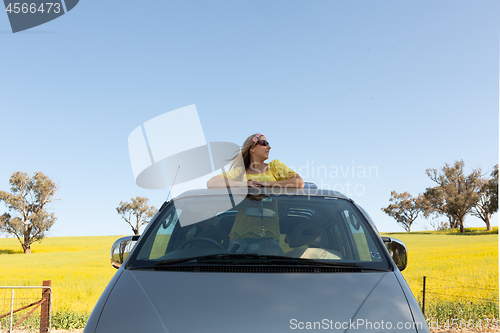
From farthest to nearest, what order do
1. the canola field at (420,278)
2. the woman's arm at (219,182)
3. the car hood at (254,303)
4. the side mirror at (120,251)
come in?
the canola field at (420,278) → the woman's arm at (219,182) → the side mirror at (120,251) → the car hood at (254,303)

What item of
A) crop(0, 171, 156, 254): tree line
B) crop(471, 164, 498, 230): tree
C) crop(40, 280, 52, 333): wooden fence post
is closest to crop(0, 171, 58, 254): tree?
crop(0, 171, 156, 254): tree line

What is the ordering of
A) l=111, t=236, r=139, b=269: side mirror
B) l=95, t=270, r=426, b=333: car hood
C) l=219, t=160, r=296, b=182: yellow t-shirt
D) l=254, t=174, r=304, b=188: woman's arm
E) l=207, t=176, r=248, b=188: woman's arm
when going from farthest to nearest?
l=219, t=160, r=296, b=182: yellow t-shirt → l=254, t=174, r=304, b=188: woman's arm → l=207, t=176, r=248, b=188: woman's arm → l=111, t=236, r=139, b=269: side mirror → l=95, t=270, r=426, b=333: car hood

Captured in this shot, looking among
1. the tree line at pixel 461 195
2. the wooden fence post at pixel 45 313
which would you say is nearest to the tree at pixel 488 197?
the tree line at pixel 461 195

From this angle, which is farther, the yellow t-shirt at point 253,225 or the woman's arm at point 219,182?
the woman's arm at point 219,182

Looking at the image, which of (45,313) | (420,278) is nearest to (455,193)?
(420,278)

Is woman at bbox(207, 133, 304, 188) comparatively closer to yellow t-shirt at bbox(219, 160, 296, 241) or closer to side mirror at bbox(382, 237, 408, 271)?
yellow t-shirt at bbox(219, 160, 296, 241)

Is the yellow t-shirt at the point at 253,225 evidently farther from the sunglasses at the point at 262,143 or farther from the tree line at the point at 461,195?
the tree line at the point at 461,195

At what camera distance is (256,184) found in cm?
290

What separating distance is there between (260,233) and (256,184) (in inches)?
20.5

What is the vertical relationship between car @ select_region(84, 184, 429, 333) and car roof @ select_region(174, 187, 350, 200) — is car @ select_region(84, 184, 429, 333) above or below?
below

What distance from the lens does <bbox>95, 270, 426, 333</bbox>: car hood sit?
1.52 m

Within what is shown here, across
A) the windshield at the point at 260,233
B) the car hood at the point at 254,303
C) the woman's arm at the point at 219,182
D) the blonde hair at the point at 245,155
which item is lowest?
the car hood at the point at 254,303

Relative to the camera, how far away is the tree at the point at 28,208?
42688 millimetres

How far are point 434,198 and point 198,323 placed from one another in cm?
5703
